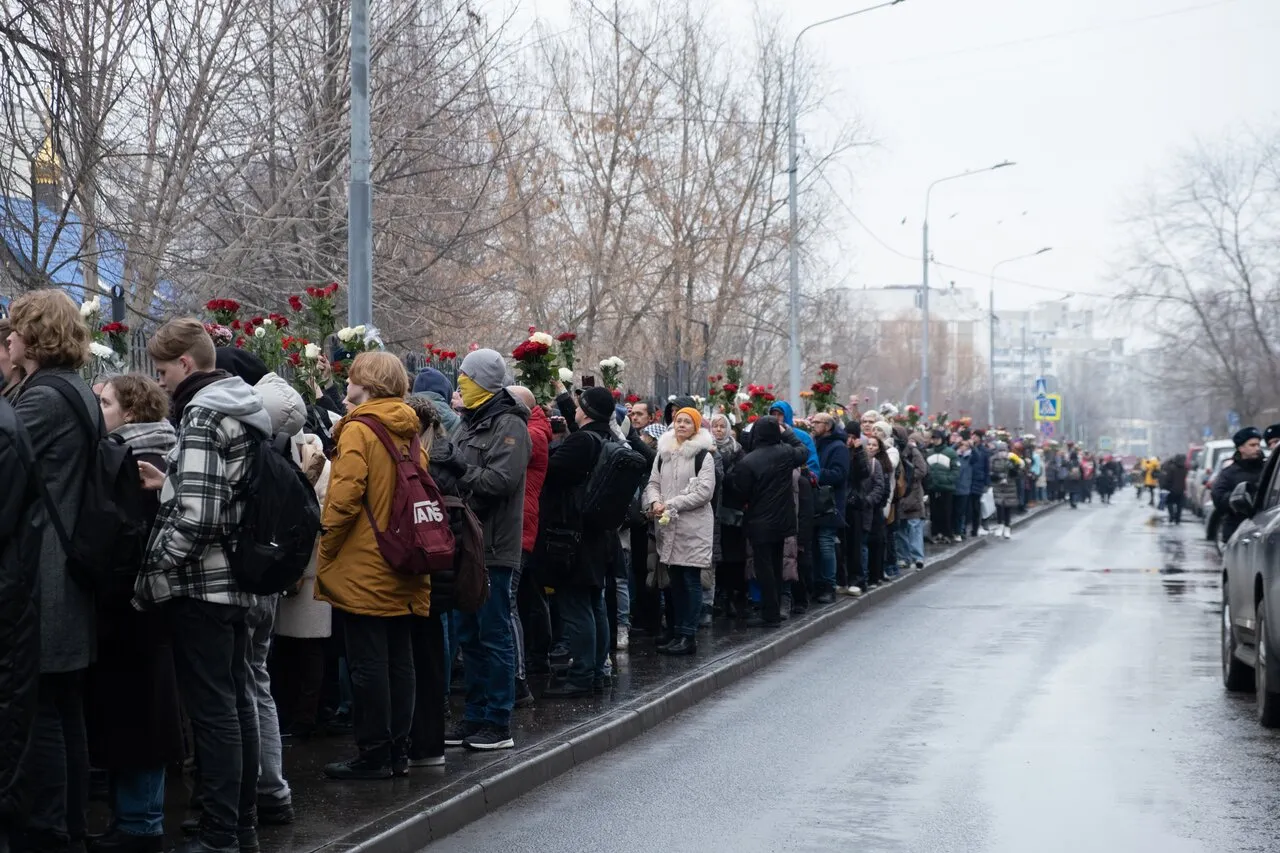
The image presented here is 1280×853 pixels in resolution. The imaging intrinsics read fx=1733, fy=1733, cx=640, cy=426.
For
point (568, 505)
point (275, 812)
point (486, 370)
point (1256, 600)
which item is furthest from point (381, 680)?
point (1256, 600)

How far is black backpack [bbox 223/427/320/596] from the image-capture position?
20.3 ft

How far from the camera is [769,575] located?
50.2 feet

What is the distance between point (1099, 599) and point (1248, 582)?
9.80 meters

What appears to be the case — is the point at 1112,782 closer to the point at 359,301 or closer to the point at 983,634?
the point at 359,301

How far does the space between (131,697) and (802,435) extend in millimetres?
11665

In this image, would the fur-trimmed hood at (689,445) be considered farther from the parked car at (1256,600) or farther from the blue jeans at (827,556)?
the blue jeans at (827,556)

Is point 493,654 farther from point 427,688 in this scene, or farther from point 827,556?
point 827,556

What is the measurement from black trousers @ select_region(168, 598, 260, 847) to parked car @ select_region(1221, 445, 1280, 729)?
6.03m

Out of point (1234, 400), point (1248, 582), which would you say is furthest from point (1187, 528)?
point (1248, 582)

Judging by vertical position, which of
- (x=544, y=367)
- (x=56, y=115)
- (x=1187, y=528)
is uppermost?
(x=56, y=115)

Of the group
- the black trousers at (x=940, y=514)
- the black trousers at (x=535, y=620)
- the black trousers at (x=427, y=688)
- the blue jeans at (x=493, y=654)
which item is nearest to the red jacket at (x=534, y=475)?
the blue jeans at (x=493, y=654)

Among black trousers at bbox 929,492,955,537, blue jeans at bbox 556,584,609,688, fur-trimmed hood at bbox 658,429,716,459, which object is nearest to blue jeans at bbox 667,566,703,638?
fur-trimmed hood at bbox 658,429,716,459

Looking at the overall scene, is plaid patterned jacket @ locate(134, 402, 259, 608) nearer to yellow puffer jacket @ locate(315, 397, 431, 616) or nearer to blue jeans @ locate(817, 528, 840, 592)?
yellow puffer jacket @ locate(315, 397, 431, 616)

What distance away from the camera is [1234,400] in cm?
6375
